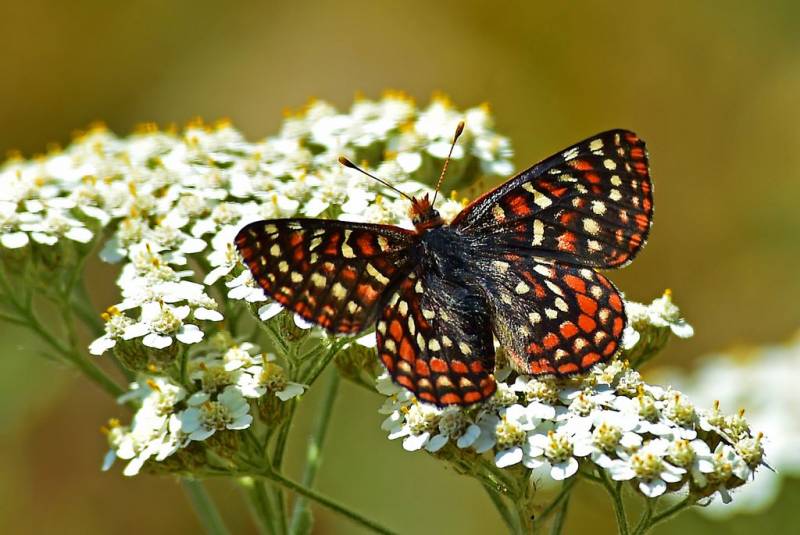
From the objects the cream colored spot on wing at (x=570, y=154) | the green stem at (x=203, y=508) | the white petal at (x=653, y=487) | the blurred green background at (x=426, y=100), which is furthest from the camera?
the blurred green background at (x=426, y=100)

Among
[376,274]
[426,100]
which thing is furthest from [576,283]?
[426,100]

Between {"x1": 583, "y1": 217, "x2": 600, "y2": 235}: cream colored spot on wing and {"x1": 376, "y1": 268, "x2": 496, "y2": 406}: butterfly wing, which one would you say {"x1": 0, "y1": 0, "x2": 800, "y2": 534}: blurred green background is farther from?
{"x1": 376, "y1": 268, "x2": 496, "y2": 406}: butterfly wing

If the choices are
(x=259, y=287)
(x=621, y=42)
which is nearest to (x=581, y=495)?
(x=259, y=287)

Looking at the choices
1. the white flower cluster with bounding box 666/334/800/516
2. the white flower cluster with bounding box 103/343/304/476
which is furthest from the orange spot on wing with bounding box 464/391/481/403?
the white flower cluster with bounding box 666/334/800/516

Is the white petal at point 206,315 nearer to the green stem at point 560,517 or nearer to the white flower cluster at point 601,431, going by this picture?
the white flower cluster at point 601,431

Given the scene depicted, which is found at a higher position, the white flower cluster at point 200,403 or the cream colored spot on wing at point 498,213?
the cream colored spot on wing at point 498,213

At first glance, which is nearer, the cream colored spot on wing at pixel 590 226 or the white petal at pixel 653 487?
the white petal at pixel 653 487

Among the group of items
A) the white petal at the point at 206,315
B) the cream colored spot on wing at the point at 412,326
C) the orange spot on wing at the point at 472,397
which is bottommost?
the orange spot on wing at the point at 472,397

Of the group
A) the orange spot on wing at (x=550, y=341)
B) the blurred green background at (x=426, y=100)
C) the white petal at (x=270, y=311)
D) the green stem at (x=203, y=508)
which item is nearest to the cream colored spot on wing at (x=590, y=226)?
the orange spot on wing at (x=550, y=341)
